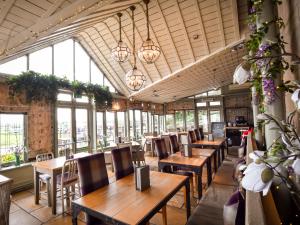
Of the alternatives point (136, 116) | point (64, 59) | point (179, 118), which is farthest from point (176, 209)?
point (179, 118)

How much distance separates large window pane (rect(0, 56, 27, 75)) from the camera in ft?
14.1

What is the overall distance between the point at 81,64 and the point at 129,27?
2486 millimetres

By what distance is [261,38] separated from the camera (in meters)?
1.22

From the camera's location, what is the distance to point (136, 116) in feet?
30.0

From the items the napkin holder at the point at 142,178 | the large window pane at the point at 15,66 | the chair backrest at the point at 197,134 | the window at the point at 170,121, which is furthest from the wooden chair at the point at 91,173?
the window at the point at 170,121

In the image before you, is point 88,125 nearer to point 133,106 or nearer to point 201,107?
point 133,106

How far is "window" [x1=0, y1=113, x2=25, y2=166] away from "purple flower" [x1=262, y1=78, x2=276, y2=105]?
16.7ft

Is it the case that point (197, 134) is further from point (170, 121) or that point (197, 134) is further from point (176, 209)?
point (170, 121)

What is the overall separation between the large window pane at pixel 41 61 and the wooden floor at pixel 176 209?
127 inches

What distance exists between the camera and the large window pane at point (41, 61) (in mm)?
4840

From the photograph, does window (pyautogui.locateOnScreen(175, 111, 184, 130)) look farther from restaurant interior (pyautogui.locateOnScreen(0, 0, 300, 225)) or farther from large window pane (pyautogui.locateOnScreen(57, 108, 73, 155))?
large window pane (pyautogui.locateOnScreen(57, 108, 73, 155))

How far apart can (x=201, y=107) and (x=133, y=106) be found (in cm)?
469

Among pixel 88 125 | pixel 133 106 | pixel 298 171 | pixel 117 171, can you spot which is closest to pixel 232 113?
pixel 133 106

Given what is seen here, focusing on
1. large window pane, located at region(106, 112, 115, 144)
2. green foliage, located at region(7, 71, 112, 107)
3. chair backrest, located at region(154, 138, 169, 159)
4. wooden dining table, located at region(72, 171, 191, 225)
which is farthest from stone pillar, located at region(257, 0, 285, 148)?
large window pane, located at region(106, 112, 115, 144)
